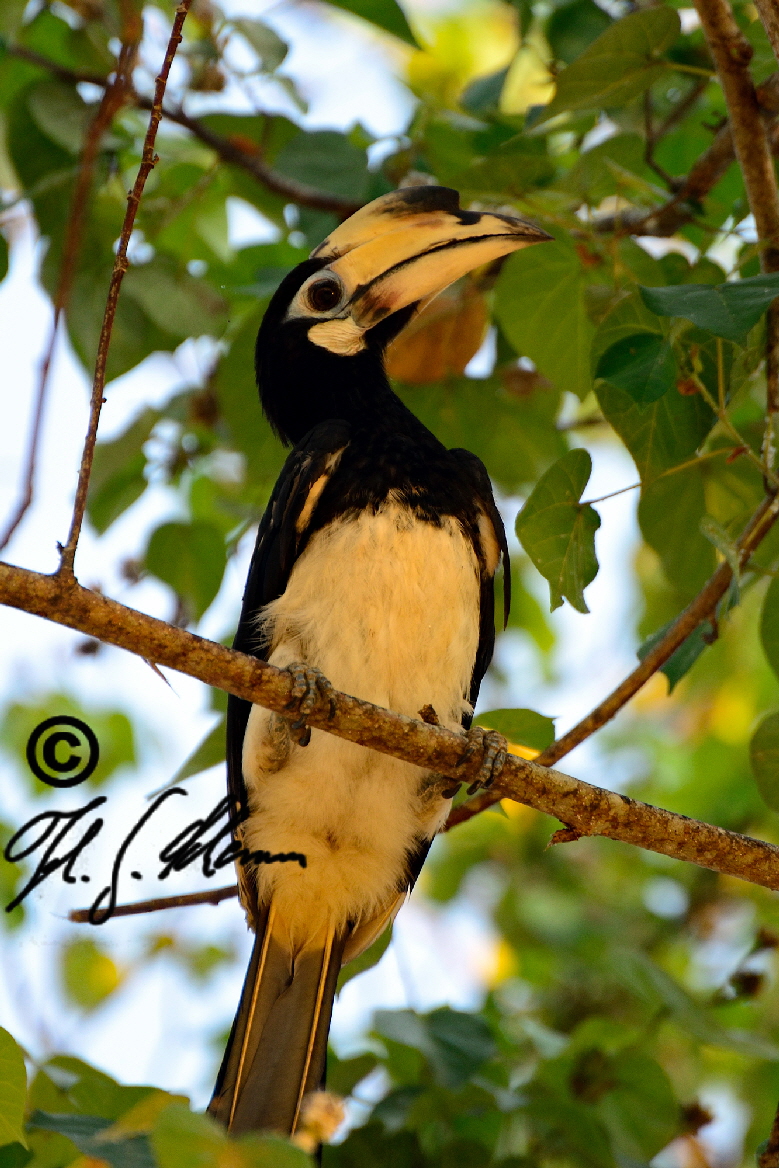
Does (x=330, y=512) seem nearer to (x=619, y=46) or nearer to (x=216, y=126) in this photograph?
(x=619, y=46)

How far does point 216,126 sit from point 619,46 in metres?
1.42

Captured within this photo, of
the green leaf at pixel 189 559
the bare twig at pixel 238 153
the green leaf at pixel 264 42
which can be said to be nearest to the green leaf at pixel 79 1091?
the green leaf at pixel 189 559

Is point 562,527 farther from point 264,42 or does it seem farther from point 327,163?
point 264,42

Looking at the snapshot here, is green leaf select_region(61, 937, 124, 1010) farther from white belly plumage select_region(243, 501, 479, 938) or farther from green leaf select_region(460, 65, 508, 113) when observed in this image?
green leaf select_region(460, 65, 508, 113)

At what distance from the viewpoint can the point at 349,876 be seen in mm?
3023

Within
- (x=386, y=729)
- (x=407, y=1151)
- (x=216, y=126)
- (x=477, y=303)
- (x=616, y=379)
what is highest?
(x=216, y=126)

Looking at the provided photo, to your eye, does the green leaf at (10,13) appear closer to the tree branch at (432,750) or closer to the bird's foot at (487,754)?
the tree branch at (432,750)

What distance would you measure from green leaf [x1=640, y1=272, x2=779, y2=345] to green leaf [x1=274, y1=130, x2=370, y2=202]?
1.40 m

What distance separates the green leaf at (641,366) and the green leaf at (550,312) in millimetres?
617

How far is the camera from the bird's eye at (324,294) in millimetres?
3299

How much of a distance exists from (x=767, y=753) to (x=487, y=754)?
65 cm

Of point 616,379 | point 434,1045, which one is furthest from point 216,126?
point 434,1045

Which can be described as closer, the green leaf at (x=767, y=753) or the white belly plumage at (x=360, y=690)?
the green leaf at (x=767, y=753)

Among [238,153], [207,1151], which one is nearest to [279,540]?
[238,153]
